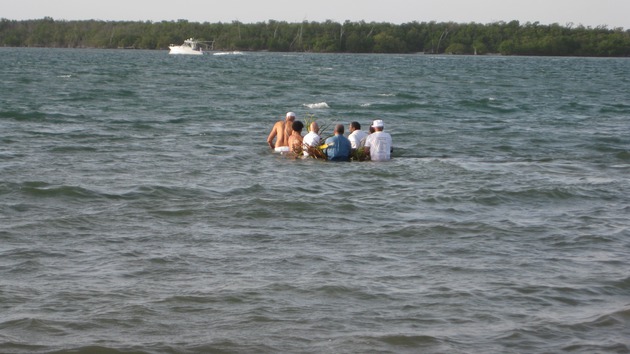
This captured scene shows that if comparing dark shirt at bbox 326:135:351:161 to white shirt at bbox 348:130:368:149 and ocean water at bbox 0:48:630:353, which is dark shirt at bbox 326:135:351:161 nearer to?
ocean water at bbox 0:48:630:353

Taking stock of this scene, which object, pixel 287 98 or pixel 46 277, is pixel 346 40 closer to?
pixel 287 98

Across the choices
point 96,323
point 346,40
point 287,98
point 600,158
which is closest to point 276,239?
point 96,323

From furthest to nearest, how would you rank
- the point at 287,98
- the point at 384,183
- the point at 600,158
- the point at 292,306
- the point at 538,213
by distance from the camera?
the point at 287,98 < the point at 600,158 < the point at 384,183 < the point at 538,213 < the point at 292,306

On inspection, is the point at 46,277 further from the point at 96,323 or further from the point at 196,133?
the point at 196,133

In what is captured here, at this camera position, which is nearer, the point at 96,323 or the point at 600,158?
the point at 96,323

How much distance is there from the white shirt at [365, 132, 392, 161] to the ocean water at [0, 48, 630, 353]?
0.32 m

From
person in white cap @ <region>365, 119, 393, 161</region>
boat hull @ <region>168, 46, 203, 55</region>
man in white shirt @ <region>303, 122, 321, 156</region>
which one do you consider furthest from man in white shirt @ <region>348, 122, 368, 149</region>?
boat hull @ <region>168, 46, 203, 55</region>

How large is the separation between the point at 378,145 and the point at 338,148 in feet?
2.32

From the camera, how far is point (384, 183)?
50.7 feet

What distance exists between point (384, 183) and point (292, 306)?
7.02 meters

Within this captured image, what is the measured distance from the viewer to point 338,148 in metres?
17.5

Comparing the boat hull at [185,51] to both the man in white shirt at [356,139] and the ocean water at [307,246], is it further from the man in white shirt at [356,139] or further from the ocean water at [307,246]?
the man in white shirt at [356,139]

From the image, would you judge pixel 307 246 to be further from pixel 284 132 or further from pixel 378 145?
pixel 284 132

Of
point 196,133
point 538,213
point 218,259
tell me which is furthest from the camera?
point 196,133
